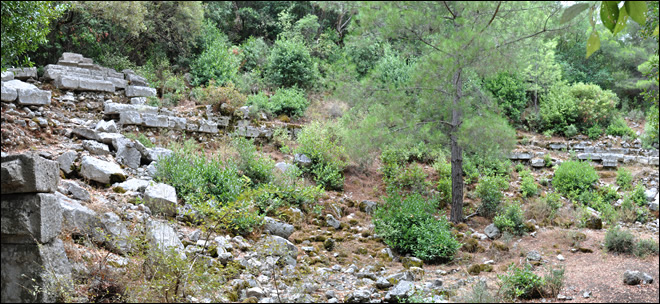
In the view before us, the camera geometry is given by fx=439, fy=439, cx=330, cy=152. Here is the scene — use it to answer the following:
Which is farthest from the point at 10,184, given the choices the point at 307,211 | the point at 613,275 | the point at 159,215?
the point at 613,275

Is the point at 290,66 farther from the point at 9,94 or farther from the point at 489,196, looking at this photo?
the point at 9,94

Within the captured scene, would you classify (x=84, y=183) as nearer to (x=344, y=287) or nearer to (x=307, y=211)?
(x=307, y=211)

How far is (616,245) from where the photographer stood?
17.9 ft

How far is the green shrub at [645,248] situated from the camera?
197 inches

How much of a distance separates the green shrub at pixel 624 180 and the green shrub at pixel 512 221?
303 centimetres

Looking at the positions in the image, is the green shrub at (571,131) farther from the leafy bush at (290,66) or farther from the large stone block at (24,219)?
the large stone block at (24,219)

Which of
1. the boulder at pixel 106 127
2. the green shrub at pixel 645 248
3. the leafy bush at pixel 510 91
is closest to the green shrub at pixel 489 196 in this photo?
the green shrub at pixel 645 248

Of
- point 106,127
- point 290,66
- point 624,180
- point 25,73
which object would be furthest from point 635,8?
point 290,66

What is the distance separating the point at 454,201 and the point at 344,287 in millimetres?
3334

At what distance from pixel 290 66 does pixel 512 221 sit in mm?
6664

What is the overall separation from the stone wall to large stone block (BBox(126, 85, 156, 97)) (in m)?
5.56

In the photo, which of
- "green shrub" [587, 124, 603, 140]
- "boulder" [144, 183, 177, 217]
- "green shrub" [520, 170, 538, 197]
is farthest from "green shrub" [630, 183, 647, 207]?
"boulder" [144, 183, 177, 217]

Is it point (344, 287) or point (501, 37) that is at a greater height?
point (501, 37)

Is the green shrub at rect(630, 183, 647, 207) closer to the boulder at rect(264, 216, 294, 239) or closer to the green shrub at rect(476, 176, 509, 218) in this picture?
the green shrub at rect(476, 176, 509, 218)
